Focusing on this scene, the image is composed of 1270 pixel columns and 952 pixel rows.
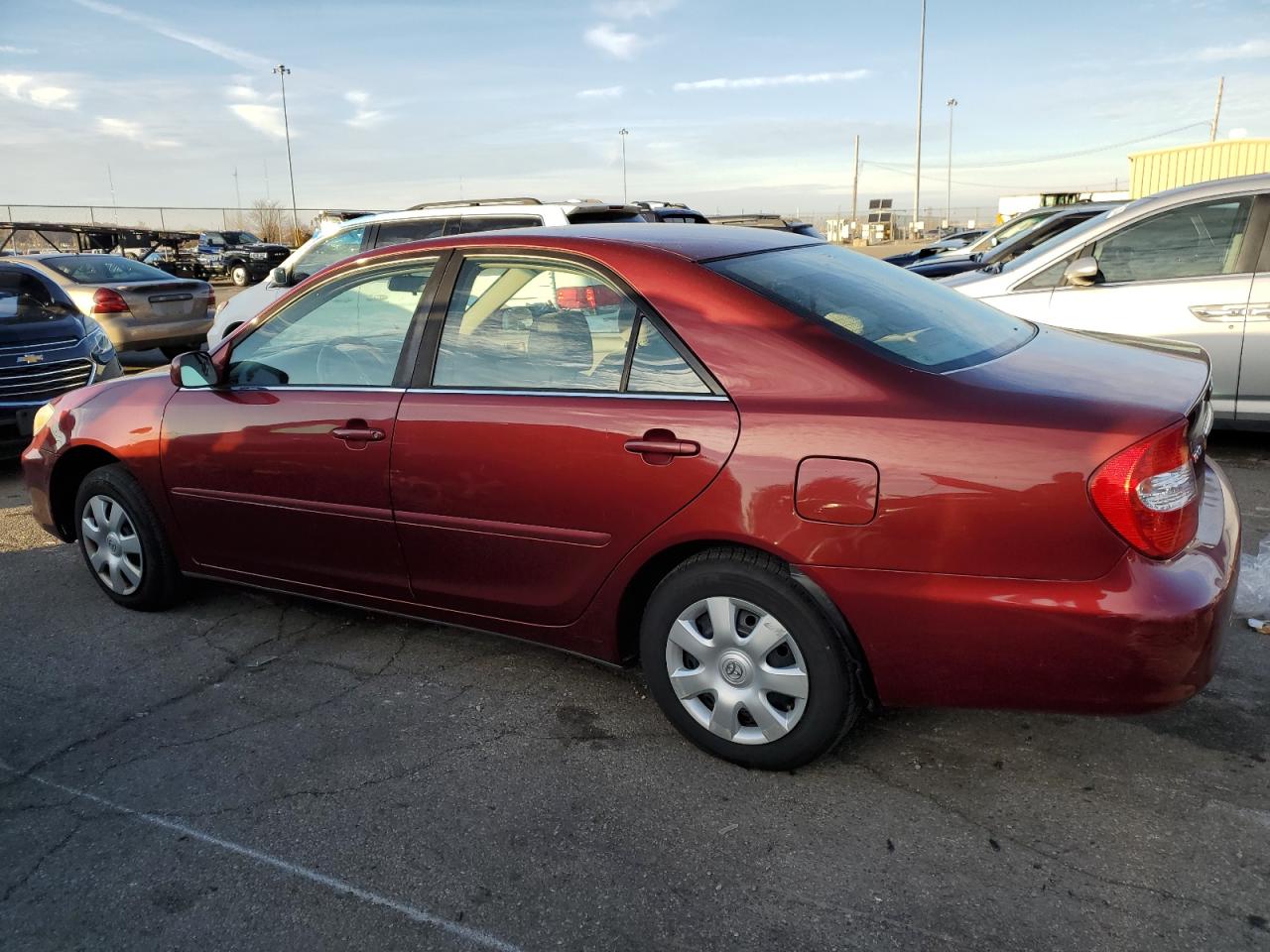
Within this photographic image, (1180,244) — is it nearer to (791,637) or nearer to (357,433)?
(791,637)

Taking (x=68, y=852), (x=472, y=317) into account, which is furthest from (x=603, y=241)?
(x=68, y=852)

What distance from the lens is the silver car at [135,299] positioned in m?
10.9

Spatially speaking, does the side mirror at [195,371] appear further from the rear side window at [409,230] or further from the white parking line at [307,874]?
the rear side window at [409,230]

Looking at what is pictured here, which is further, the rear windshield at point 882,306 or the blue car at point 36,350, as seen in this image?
the blue car at point 36,350

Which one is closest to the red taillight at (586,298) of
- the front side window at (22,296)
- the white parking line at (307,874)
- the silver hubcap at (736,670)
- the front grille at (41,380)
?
the silver hubcap at (736,670)

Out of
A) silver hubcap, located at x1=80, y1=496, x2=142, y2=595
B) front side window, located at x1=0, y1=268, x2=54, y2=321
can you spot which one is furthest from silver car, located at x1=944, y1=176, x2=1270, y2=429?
front side window, located at x1=0, y1=268, x2=54, y2=321

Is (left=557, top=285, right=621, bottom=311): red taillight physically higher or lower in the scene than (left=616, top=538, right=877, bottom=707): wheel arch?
higher

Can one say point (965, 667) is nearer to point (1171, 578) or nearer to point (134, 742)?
point (1171, 578)

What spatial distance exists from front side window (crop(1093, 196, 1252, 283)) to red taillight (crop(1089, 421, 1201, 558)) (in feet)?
14.4

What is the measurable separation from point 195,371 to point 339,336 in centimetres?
67

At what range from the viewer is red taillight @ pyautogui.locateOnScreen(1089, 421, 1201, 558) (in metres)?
2.40

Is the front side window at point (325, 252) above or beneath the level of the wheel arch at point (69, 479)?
above

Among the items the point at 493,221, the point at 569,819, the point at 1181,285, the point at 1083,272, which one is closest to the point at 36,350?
the point at 493,221

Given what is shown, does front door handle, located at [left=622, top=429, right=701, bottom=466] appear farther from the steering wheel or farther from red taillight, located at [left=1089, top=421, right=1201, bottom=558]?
the steering wheel
